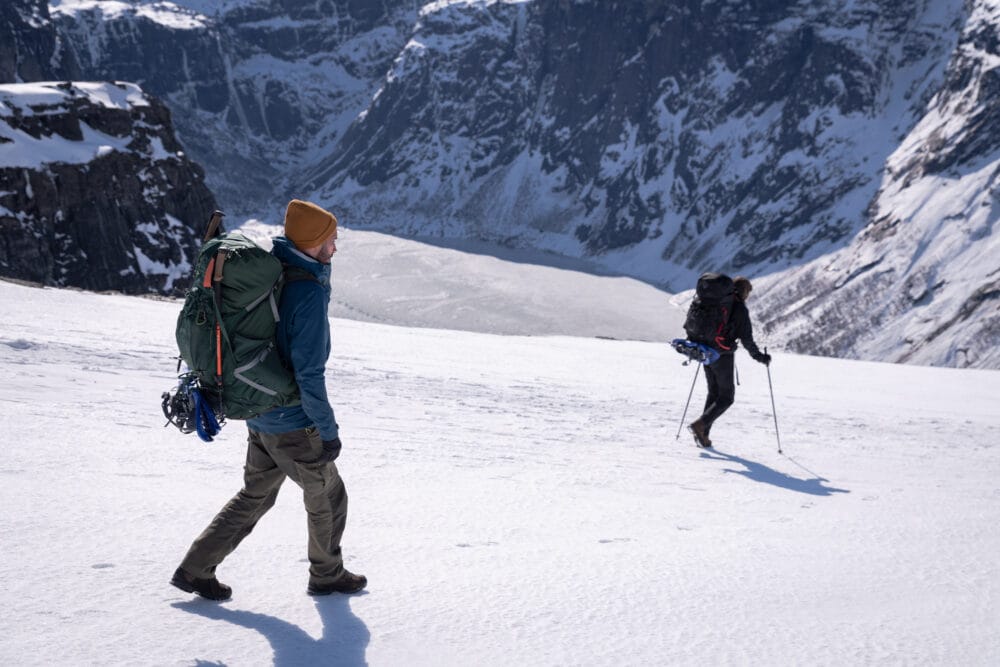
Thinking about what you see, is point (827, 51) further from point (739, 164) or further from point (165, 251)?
point (165, 251)

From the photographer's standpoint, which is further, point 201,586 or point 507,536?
point 507,536

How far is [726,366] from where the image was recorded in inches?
395

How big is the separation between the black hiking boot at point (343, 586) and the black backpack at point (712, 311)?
578 cm

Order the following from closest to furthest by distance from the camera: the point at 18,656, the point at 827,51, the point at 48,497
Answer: the point at 18,656 → the point at 48,497 → the point at 827,51

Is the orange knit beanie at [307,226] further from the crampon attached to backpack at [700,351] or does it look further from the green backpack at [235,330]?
the crampon attached to backpack at [700,351]

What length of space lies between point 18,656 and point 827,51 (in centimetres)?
15479

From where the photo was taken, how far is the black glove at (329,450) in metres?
4.48

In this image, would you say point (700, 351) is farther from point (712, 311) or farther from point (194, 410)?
point (194, 410)

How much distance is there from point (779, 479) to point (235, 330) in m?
5.80

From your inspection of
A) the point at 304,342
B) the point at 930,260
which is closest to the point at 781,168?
the point at 930,260

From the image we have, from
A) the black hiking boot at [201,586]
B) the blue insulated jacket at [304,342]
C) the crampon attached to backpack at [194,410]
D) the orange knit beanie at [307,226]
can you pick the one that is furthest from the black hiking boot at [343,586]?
the orange knit beanie at [307,226]

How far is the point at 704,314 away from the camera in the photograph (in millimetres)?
9922

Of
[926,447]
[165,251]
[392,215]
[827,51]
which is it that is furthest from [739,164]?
[926,447]

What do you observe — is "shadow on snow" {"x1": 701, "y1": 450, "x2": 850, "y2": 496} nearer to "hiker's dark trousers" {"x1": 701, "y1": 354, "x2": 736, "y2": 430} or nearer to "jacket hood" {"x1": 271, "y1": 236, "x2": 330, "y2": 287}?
"hiker's dark trousers" {"x1": 701, "y1": 354, "x2": 736, "y2": 430}
